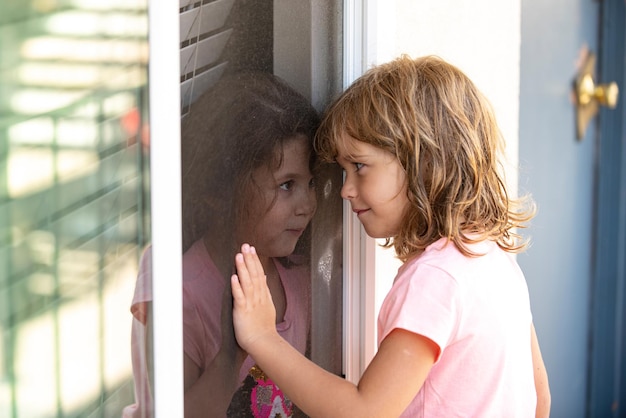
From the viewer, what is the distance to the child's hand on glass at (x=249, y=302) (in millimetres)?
1188

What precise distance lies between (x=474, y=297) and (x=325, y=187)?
36 cm

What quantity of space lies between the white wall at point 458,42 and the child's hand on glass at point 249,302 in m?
0.35

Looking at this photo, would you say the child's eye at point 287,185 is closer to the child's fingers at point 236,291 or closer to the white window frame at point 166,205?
the child's fingers at point 236,291

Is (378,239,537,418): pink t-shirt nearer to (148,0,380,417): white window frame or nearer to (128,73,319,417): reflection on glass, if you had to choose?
(128,73,319,417): reflection on glass

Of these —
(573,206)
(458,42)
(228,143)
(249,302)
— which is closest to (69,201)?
(228,143)

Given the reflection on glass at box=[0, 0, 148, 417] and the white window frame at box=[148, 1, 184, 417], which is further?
the white window frame at box=[148, 1, 184, 417]

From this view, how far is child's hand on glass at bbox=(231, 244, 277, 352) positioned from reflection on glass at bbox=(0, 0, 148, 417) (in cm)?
25

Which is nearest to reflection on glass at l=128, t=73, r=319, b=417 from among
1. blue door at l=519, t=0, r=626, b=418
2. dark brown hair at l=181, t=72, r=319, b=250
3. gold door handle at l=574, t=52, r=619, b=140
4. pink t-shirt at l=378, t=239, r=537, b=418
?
dark brown hair at l=181, t=72, r=319, b=250

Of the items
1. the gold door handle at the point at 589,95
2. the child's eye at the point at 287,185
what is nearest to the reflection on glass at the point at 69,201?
the child's eye at the point at 287,185

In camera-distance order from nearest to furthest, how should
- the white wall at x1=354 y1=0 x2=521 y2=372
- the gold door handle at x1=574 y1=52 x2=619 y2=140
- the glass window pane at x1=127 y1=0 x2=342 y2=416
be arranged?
1. the glass window pane at x1=127 y1=0 x2=342 y2=416
2. the white wall at x1=354 y1=0 x2=521 y2=372
3. the gold door handle at x1=574 y1=52 x2=619 y2=140

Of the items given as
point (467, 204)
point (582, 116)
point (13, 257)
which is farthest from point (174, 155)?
point (582, 116)

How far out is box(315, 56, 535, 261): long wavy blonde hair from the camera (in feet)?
4.32

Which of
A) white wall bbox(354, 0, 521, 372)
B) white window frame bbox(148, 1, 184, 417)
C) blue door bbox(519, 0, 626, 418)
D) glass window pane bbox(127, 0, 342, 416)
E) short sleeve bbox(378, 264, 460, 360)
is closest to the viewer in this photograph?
white window frame bbox(148, 1, 184, 417)

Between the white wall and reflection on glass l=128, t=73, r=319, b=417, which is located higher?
the white wall
